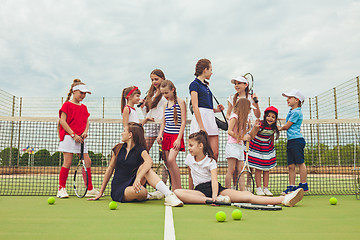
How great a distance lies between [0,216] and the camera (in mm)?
3314

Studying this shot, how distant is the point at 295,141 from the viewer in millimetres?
5320

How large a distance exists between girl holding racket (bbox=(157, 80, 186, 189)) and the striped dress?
44.5 inches

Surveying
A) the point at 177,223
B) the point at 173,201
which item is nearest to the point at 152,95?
the point at 173,201

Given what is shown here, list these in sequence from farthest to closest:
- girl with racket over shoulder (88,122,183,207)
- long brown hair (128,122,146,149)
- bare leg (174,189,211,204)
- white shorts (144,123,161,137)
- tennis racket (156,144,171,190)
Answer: white shorts (144,123,161,137), tennis racket (156,144,171,190), long brown hair (128,122,146,149), girl with racket over shoulder (88,122,183,207), bare leg (174,189,211,204)

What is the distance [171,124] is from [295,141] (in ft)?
6.43

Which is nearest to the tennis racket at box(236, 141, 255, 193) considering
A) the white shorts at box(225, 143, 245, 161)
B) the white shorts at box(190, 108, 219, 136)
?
the white shorts at box(225, 143, 245, 161)

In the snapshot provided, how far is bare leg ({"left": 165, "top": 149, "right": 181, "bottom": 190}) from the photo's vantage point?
4.70 m

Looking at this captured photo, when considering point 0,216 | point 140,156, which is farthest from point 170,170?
point 0,216

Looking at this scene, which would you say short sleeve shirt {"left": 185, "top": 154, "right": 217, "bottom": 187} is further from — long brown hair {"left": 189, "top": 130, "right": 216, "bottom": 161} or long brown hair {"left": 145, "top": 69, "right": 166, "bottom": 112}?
long brown hair {"left": 145, "top": 69, "right": 166, "bottom": 112}

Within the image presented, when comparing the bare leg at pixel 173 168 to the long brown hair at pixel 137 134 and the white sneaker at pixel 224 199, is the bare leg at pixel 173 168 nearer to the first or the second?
the long brown hair at pixel 137 134

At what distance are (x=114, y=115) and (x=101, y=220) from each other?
30.6 ft

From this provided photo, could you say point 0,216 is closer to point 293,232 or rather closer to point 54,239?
point 54,239

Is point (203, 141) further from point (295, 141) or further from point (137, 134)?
point (295, 141)

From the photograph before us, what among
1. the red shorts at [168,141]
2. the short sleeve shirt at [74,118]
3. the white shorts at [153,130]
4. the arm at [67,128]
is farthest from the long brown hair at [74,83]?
the red shorts at [168,141]
